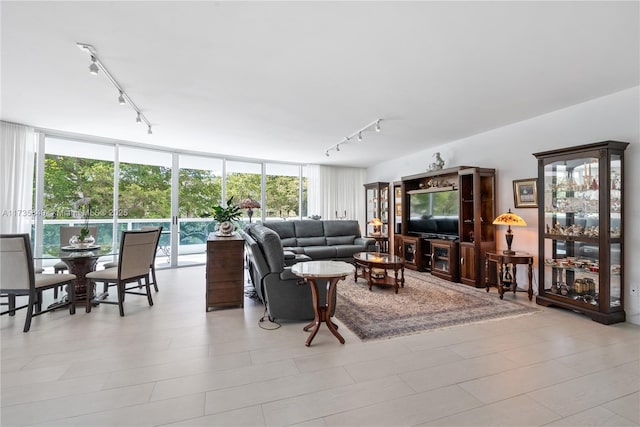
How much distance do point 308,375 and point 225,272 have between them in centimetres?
181

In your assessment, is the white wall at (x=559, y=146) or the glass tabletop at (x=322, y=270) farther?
the white wall at (x=559, y=146)

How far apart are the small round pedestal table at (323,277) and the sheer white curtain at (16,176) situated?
15.0 feet

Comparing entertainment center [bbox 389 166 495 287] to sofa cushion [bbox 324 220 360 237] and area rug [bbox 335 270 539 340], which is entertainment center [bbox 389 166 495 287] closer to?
area rug [bbox 335 270 539 340]

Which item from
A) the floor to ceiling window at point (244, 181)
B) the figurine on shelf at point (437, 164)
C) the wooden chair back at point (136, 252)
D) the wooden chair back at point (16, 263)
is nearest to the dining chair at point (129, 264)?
the wooden chair back at point (136, 252)

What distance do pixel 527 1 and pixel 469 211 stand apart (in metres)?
3.64

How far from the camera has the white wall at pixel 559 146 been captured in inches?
122

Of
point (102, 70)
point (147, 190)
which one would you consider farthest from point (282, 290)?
point (147, 190)

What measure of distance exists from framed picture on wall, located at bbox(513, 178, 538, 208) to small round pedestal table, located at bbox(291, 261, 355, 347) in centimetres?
310

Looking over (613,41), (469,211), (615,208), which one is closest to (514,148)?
(469,211)

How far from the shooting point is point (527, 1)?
1.83 meters

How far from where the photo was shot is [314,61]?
8.41ft

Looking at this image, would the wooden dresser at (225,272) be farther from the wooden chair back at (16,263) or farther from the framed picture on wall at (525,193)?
the framed picture on wall at (525,193)

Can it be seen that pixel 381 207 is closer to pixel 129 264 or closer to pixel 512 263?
pixel 512 263

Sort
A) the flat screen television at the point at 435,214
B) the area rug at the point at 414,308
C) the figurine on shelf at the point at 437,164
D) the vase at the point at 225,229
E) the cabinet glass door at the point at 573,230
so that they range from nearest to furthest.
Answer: the area rug at the point at 414,308
the cabinet glass door at the point at 573,230
the vase at the point at 225,229
the flat screen television at the point at 435,214
the figurine on shelf at the point at 437,164
